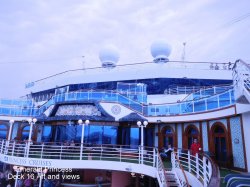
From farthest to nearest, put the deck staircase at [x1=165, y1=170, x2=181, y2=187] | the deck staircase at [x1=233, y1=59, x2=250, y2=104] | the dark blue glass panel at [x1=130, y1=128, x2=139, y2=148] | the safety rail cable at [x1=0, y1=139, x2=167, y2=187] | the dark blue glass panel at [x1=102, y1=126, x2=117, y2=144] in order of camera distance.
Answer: the dark blue glass panel at [x1=130, y1=128, x2=139, y2=148] → the dark blue glass panel at [x1=102, y1=126, x2=117, y2=144] → the safety rail cable at [x1=0, y1=139, x2=167, y2=187] → the deck staircase at [x1=165, y1=170, x2=181, y2=187] → the deck staircase at [x1=233, y1=59, x2=250, y2=104]

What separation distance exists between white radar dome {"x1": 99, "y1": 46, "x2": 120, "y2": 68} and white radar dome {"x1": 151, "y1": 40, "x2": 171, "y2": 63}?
428 centimetres

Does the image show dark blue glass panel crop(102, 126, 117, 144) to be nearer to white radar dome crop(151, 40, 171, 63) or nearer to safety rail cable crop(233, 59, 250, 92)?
safety rail cable crop(233, 59, 250, 92)

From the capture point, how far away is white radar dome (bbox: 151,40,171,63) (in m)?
22.8

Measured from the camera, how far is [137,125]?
14.6 metres

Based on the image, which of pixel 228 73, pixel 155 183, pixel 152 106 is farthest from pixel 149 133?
pixel 228 73

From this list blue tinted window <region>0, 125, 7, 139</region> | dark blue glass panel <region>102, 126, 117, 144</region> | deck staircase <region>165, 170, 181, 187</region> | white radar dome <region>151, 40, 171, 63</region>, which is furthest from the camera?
white radar dome <region>151, 40, 171, 63</region>

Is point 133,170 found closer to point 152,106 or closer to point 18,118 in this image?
point 152,106

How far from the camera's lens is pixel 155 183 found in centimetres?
1215

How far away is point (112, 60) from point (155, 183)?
1525 centimetres

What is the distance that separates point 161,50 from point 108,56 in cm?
566

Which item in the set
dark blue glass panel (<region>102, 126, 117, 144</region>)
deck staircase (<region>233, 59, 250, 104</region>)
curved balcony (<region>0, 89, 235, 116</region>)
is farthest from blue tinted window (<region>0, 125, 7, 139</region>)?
deck staircase (<region>233, 59, 250, 104</region>)

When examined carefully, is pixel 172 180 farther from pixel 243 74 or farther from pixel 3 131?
pixel 3 131

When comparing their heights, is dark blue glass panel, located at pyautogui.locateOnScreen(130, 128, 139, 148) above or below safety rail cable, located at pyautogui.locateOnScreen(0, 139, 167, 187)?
above

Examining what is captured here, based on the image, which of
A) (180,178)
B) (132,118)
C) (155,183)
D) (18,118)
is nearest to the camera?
(180,178)
